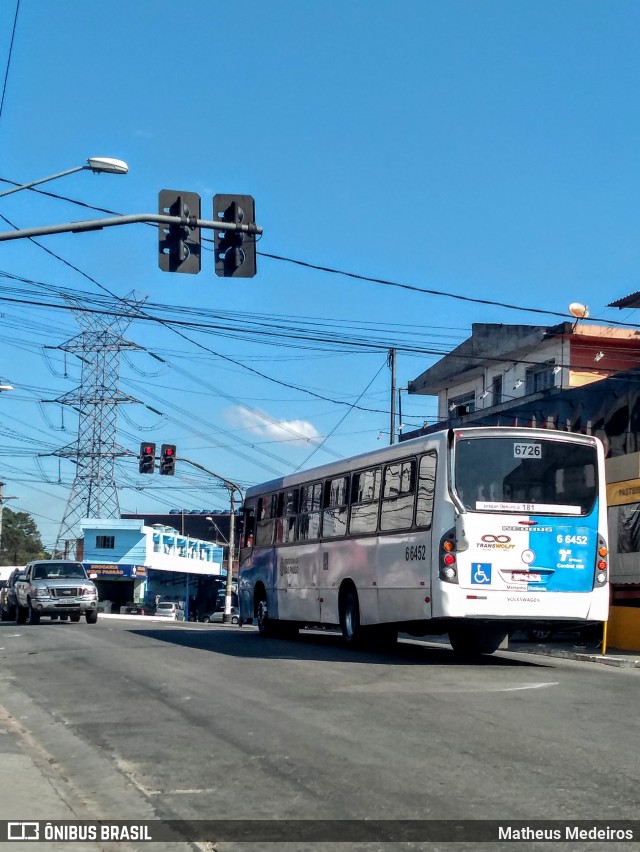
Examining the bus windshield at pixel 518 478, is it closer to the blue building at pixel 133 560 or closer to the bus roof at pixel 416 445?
the bus roof at pixel 416 445

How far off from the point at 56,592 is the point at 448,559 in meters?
21.1

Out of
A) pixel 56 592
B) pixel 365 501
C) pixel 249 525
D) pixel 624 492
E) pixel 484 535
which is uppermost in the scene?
pixel 624 492

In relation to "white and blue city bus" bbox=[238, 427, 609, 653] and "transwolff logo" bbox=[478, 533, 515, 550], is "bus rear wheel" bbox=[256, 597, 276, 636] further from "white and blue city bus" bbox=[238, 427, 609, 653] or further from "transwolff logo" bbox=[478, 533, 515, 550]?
"transwolff logo" bbox=[478, 533, 515, 550]

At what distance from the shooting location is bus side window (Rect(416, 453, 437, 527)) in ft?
53.3

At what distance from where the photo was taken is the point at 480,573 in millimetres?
15789

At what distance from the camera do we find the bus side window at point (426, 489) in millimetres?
16250

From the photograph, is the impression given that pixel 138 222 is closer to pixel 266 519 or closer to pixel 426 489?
pixel 426 489

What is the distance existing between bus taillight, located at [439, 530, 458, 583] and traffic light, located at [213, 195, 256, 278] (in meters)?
5.01

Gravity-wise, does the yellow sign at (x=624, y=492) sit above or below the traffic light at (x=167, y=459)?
below

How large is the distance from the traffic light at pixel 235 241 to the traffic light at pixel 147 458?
2214 centimetres

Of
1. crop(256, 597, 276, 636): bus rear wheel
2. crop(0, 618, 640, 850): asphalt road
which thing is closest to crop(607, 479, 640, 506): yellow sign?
crop(256, 597, 276, 636): bus rear wheel

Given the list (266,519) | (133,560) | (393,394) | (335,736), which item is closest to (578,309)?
(393,394)

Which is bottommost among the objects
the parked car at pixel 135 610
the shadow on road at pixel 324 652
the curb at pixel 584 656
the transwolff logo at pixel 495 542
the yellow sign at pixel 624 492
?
the parked car at pixel 135 610

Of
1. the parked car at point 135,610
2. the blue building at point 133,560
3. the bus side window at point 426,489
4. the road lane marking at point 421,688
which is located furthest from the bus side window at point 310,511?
the blue building at point 133,560
